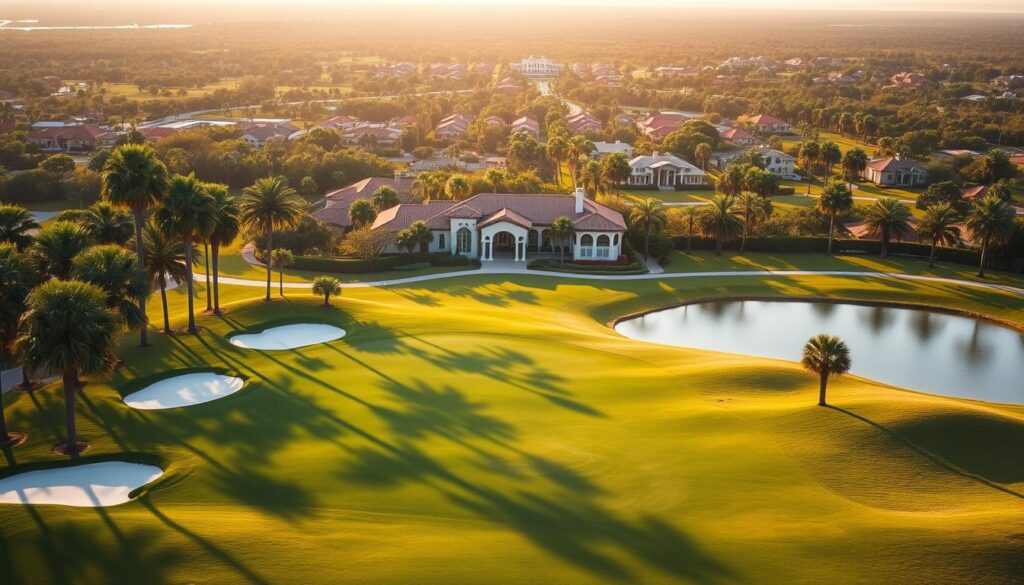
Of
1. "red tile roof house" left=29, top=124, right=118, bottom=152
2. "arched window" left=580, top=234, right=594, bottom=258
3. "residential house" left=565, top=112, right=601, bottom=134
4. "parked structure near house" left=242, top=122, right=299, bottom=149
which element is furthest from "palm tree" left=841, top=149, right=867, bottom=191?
"red tile roof house" left=29, top=124, right=118, bottom=152

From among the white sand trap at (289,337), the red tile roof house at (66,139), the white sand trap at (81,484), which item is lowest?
the white sand trap at (81,484)

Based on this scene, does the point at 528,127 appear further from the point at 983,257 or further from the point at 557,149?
the point at 983,257

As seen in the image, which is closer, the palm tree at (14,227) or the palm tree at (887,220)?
the palm tree at (14,227)

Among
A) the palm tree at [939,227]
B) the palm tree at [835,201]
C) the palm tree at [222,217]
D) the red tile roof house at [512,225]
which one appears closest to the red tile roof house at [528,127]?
the red tile roof house at [512,225]

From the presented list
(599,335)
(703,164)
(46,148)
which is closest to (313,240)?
(599,335)

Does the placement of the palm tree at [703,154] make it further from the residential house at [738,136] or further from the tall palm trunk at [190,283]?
the tall palm trunk at [190,283]

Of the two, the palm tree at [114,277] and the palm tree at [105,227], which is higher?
the palm tree at [105,227]
